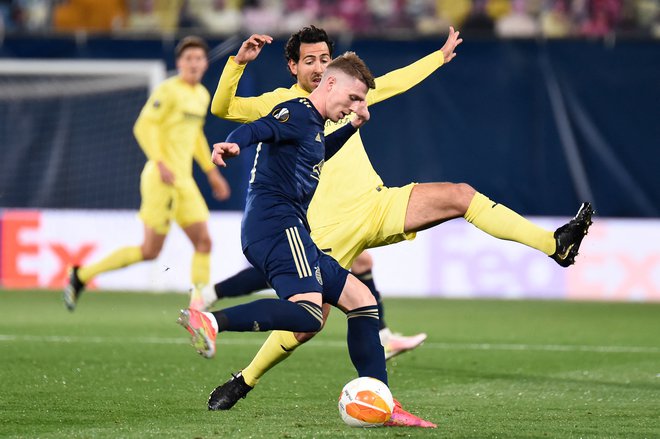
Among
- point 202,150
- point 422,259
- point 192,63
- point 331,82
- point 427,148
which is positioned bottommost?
point 422,259

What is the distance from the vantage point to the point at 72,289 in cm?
1069

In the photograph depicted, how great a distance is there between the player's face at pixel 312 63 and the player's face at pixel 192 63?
4.83 metres

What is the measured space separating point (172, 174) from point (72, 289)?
1366mm

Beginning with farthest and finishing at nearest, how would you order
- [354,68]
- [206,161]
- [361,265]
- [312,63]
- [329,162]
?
[206,161]
[361,265]
[329,162]
[312,63]
[354,68]

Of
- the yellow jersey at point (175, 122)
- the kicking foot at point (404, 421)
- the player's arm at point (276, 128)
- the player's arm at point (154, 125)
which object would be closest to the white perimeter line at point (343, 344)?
the player's arm at point (154, 125)

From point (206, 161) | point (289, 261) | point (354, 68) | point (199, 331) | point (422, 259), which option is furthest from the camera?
point (422, 259)

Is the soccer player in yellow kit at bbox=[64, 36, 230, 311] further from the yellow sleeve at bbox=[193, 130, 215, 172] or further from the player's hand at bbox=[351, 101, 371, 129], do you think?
the player's hand at bbox=[351, 101, 371, 129]

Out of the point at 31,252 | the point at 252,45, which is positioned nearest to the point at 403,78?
the point at 252,45

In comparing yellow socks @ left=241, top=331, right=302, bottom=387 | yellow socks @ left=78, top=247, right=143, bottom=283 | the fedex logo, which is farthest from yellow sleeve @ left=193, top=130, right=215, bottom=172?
yellow socks @ left=241, top=331, right=302, bottom=387

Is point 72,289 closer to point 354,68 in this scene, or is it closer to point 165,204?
point 165,204

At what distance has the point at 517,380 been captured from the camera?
24.2ft

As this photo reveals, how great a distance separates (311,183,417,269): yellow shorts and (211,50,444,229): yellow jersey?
42 millimetres

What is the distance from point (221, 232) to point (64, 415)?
29.1ft

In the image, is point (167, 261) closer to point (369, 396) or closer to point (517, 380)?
point (517, 380)
